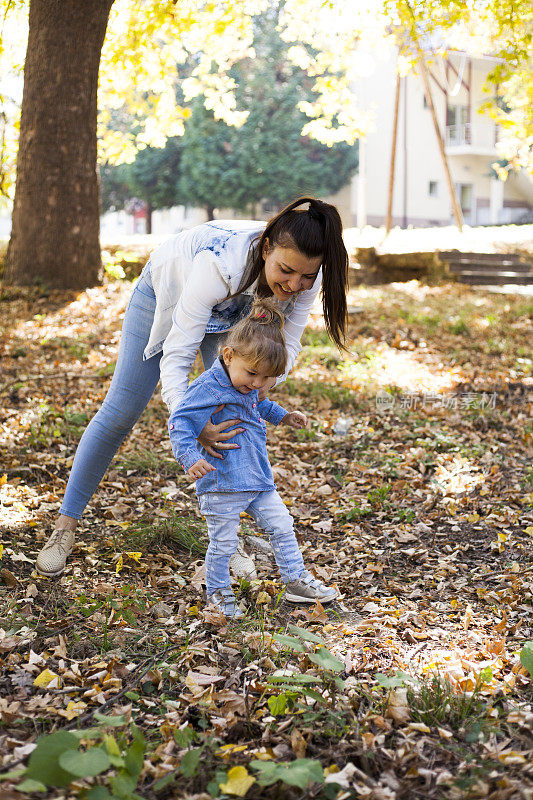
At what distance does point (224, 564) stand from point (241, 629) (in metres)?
0.29

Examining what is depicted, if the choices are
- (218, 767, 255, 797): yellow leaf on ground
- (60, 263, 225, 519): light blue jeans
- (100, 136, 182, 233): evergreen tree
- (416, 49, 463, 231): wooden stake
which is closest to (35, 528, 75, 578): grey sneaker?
(60, 263, 225, 519): light blue jeans

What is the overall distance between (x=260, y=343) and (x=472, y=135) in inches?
1342

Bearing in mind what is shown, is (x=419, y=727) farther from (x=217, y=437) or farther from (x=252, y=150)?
(x=252, y=150)

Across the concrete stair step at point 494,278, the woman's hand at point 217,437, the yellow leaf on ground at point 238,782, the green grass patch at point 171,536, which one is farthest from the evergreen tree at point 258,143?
the yellow leaf on ground at point 238,782

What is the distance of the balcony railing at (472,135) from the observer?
33281mm

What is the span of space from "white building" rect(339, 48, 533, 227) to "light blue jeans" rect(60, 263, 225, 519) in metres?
29.2

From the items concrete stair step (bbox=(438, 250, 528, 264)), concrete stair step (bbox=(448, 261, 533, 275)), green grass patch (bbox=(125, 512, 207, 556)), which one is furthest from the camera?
concrete stair step (bbox=(438, 250, 528, 264))

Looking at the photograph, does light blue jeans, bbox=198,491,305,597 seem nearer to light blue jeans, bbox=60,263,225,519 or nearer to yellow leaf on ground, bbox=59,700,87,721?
light blue jeans, bbox=60,263,225,519

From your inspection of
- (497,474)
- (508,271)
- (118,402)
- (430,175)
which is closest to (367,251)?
(508,271)

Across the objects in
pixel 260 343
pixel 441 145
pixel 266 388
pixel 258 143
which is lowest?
pixel 266 388

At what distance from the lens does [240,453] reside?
3.04 meters

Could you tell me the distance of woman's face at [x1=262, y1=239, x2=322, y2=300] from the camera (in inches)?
114

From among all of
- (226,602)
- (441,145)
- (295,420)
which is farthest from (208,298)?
(441,145)

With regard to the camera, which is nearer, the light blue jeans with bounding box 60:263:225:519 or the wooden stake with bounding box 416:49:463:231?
the light blue jeans with bounding box 60:263:225:519
